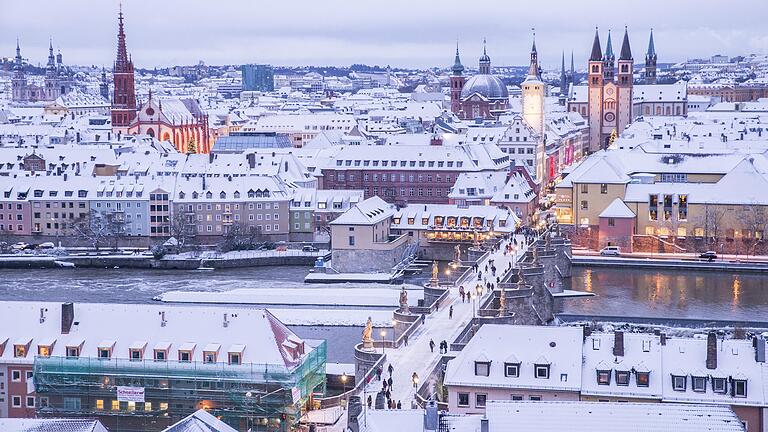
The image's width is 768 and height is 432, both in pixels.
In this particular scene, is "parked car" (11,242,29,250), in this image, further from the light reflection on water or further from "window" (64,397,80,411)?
"window" (64,397,80,411)

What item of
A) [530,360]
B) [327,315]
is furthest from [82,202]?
[530,360]

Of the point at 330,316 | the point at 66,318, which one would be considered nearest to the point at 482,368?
the point at 66,318

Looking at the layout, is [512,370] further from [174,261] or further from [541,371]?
[174,261]

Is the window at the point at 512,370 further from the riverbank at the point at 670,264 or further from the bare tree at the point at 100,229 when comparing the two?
A: the bare tree at the point at 100,229

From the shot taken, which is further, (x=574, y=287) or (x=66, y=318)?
(x=574, y=287)

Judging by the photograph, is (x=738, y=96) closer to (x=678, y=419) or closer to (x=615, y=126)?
(x=615, y=126)

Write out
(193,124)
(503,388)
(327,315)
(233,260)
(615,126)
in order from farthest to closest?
1. (615,126)
2. (193,124)
3. (233,260)
4. (327,315)
5. (503,388)

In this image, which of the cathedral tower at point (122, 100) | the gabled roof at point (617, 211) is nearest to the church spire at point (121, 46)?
the cathedral tower at point (122, 100)
